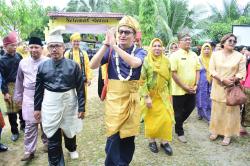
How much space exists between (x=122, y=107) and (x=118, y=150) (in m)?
0.52

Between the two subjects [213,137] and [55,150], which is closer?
[55,150]

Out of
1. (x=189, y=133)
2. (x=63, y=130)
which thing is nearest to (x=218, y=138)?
(x=189, y=133)

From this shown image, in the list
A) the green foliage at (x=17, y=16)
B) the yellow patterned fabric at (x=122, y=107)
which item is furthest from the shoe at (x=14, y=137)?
the green foliage at (x=17, y=16)

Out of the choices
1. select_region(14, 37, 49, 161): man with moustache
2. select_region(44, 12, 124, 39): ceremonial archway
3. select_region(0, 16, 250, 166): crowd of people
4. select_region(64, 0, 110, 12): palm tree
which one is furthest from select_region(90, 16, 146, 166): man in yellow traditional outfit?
select_region(64, 0, 110, 12): palm tree

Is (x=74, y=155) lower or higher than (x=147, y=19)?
lower

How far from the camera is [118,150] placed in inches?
150

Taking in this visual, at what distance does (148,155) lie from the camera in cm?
529

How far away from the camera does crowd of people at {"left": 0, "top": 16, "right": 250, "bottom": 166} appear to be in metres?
3.72

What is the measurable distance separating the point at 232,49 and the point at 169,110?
163 cm

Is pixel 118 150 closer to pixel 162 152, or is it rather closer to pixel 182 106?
pixel 162 152

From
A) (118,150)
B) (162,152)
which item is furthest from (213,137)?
(118,150)

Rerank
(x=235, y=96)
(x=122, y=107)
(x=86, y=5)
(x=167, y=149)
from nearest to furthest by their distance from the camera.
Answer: (x=122, y=107) < (x=167, y=149) < (x=235, y=96) < (x=86, y=5)

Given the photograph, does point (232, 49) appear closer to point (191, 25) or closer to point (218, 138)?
point (218, 138)

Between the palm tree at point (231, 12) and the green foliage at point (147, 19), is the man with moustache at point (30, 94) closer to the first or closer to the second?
the green foliage at point (147, 19)
